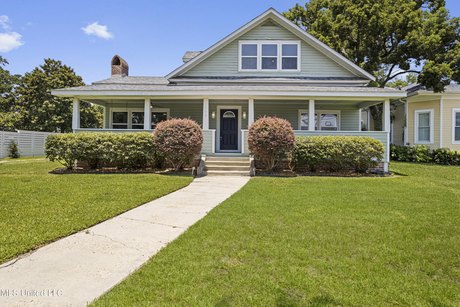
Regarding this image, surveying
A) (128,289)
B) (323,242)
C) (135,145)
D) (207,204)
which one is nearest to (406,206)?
(323,242)

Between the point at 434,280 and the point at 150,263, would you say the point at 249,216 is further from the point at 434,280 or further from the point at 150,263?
the point at 434,280

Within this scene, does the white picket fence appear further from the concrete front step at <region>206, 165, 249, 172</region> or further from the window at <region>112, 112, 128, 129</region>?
the concrete front step at <region>206, 165, 249, 172</region>

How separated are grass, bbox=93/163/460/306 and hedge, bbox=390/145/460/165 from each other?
38.1 ft


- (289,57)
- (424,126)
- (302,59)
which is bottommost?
(424,126)

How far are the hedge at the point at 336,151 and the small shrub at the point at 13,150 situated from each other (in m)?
17.9

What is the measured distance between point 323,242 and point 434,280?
1.31 m

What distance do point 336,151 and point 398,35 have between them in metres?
11.5

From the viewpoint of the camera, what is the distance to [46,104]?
1133 inches

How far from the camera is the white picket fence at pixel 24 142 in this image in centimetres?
1840

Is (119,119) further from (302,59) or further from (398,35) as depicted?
(398,35)

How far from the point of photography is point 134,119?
16328mm

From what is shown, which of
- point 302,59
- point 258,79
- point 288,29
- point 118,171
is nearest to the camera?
point 118,171

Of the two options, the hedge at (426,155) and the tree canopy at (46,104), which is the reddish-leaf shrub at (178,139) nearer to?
the hedge at (426,155)

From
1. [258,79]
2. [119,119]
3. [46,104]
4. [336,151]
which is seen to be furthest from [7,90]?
[336,151]
